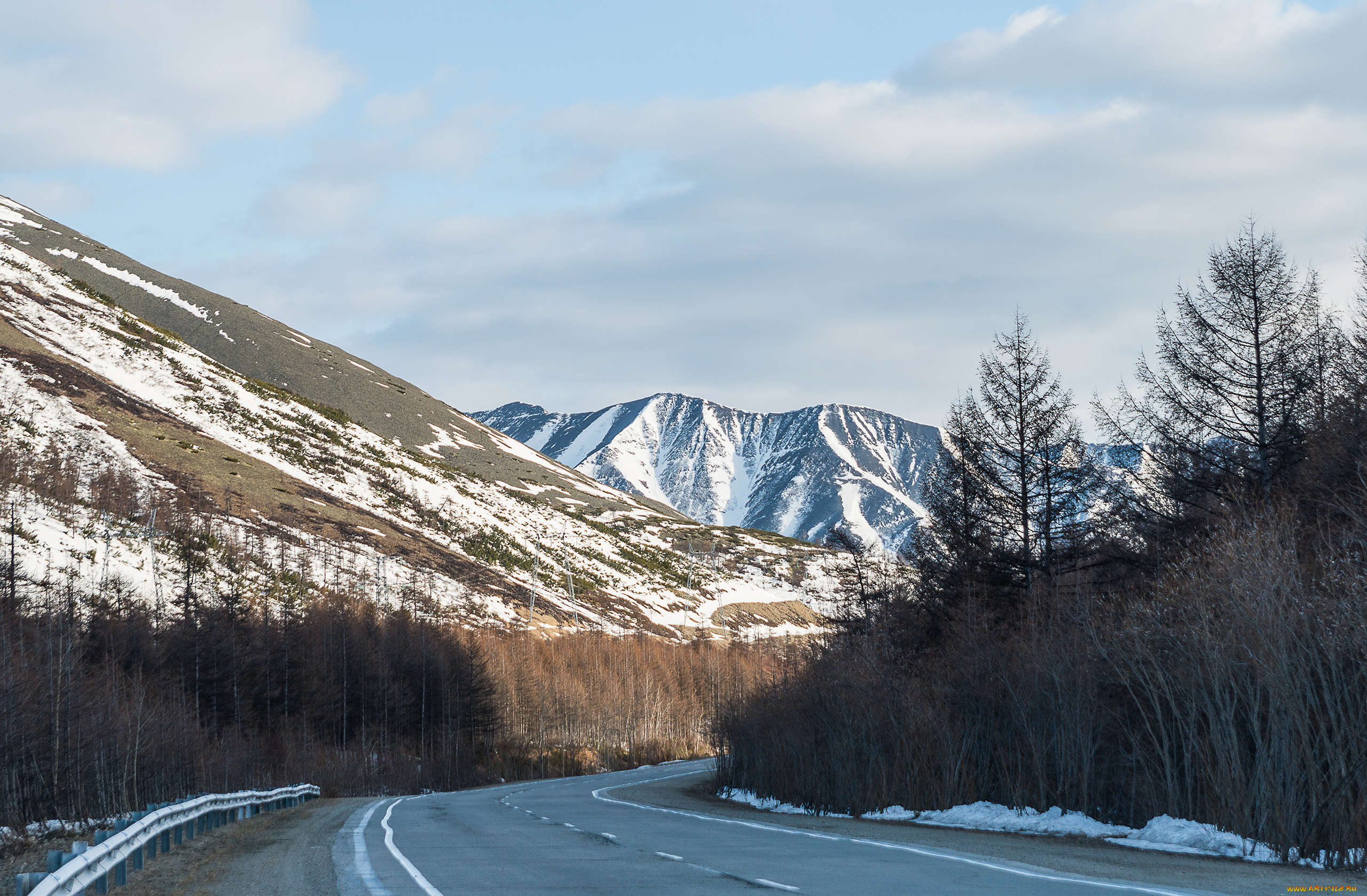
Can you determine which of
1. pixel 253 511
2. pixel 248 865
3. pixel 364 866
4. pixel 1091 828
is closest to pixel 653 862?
pixel 364 866

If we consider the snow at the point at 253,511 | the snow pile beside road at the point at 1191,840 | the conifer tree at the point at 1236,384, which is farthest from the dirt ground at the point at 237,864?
the snow at the point at 253,511

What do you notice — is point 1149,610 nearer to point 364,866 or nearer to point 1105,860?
point 1105,860

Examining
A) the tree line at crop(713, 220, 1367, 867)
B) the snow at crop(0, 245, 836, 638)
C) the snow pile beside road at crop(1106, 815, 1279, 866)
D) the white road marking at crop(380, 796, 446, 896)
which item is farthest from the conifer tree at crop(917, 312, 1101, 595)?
the snow at crop(0, 245, 836, 638)

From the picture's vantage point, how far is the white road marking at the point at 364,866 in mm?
13547

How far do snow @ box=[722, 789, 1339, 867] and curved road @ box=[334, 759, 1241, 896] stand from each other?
4.86m

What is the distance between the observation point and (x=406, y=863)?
17.2m

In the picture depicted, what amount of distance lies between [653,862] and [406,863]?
4.00m

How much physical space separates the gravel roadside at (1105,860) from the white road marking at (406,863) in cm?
811

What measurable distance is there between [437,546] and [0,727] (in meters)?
102

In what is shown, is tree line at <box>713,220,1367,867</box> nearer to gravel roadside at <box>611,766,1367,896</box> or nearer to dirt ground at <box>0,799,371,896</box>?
gravel roadside at <box>611,766,1367,896</box>

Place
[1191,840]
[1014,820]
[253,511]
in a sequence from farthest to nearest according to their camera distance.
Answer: [253,511] → [1014,820] → [1191,840]

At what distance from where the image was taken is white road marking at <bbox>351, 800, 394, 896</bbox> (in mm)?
13547

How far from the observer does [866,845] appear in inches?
747

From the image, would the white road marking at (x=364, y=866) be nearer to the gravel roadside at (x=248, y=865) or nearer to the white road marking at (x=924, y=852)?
the gravel roadside at (x=248, y=865)
